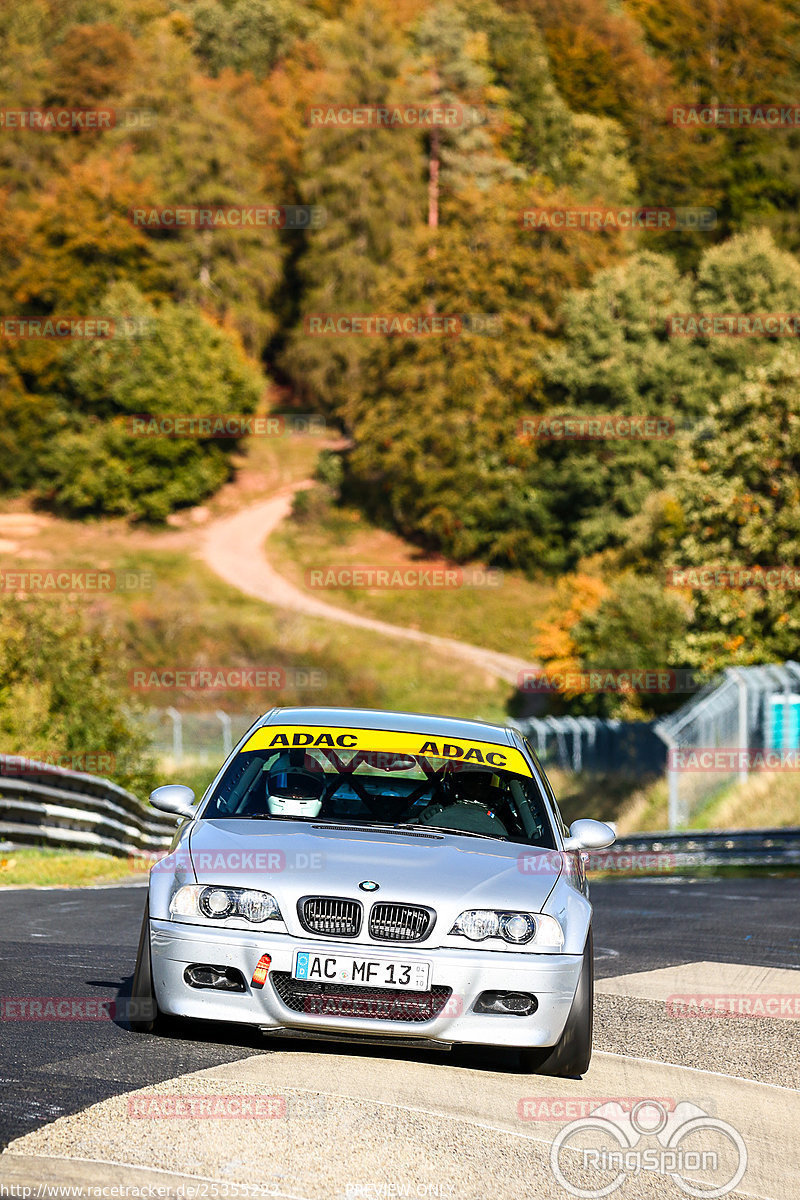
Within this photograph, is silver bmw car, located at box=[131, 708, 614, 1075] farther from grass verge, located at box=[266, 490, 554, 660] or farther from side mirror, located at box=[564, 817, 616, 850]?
grass verge, located at box=[266, 490, 554, 660]

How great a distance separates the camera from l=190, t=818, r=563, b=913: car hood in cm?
654

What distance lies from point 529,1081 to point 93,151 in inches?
3549

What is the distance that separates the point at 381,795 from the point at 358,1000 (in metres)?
1.74

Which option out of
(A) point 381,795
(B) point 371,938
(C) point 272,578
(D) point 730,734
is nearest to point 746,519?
(D) point 730,734

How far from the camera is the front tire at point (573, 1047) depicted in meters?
6.70

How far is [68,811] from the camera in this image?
60.6ft

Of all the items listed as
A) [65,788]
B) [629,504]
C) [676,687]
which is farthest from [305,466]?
[65,788]

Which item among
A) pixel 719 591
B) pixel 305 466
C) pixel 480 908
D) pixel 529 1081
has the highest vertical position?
pixel 480 908

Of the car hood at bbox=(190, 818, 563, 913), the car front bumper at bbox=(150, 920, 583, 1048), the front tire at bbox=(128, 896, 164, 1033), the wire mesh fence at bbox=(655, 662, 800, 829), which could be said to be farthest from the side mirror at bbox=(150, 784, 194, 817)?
the wire mesh fence at bbox=(655, 662, 800, 829)

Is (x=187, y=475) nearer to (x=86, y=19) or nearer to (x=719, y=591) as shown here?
(x=719, y=591)

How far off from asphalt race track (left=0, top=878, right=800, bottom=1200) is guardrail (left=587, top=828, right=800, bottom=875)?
45.2 ft

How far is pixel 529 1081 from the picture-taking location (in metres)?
6.75

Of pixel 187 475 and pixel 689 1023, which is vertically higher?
pixel 689 1023

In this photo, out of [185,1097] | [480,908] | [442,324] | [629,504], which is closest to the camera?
[185,1097]
